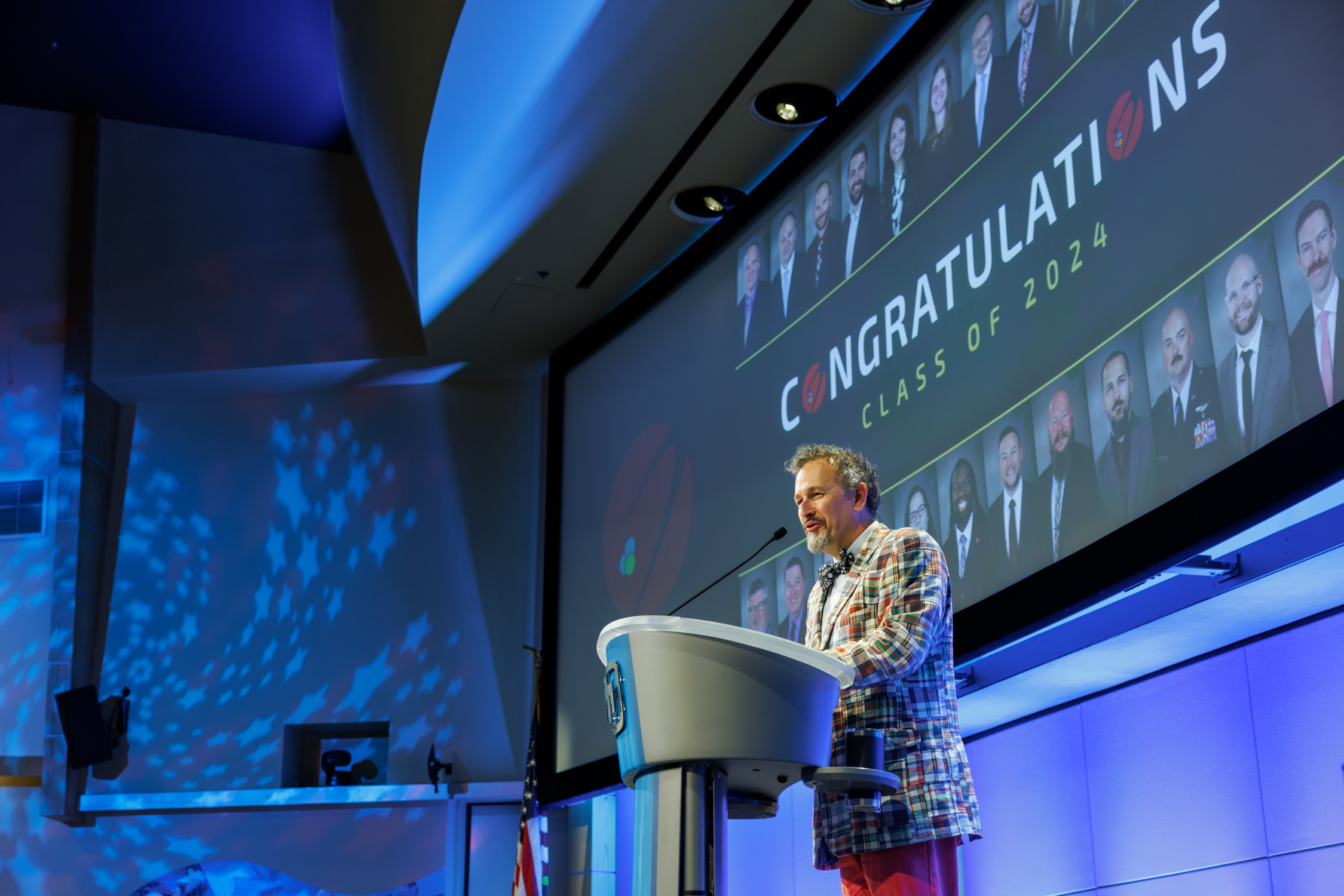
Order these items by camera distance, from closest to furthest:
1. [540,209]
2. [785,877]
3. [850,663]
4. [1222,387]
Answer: [850,663] < [1222,387] < [785,877] < [540,209]

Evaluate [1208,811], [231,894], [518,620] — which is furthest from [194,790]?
[1208,811]

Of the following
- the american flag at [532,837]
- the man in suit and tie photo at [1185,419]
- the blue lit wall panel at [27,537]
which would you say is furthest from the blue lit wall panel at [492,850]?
the man in suit and tie photo at [1185,419]

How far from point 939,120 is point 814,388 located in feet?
3.29

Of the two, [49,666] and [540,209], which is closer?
[540,209]

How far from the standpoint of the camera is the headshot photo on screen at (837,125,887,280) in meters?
4.25

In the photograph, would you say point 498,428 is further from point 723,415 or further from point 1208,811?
point 1208,811

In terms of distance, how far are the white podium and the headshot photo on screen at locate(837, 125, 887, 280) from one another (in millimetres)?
2668

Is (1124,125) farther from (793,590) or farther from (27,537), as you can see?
(27,537)

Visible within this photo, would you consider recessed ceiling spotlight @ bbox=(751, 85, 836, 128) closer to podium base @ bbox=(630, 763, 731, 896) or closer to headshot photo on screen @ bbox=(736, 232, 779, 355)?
headshot photo on screen @ bbox=(736, 232, 779, 355)

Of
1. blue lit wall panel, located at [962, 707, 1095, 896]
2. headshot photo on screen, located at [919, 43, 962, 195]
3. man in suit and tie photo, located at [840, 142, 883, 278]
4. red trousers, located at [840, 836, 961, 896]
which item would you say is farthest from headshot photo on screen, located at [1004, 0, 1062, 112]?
red trousers, located at [840, 836, 961, 896]

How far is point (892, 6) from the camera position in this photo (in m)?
4.30

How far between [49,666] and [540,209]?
3795 millimetres

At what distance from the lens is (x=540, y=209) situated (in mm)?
5574

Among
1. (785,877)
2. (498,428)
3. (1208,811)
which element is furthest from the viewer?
(498,428)
